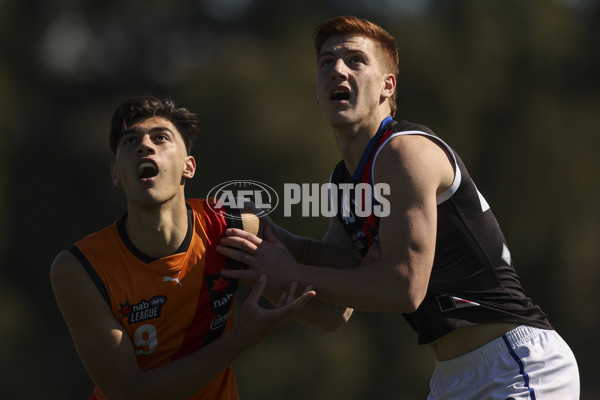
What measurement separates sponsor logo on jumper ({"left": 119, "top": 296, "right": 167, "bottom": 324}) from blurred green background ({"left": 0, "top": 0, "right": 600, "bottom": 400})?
1259cm

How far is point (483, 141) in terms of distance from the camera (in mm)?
20219

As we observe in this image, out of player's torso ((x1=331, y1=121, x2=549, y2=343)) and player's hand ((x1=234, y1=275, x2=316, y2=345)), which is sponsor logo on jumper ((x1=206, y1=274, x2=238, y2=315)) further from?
player's torso ((x1=331, y1=121, x2=549, y2=343))

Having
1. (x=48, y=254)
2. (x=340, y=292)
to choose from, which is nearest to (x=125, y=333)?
(x=340, y=292)

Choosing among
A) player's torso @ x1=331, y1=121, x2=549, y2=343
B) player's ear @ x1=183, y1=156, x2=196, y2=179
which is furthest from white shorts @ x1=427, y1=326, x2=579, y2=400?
player's ear @ x1=183, y1=156, x2=196, y2=179

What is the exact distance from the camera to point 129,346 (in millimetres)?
4676

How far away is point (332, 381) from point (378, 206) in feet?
47.2

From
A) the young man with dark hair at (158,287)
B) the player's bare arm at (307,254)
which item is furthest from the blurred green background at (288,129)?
the young man with dark hair at (158,287)

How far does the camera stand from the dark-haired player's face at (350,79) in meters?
5.01

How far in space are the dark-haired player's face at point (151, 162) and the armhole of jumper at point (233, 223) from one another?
311 millimetres

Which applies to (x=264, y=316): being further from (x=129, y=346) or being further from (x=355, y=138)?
(x=355, y=138)

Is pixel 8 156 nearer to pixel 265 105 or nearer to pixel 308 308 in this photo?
pixel 265 105

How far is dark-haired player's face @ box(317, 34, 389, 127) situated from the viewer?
5.01 meters

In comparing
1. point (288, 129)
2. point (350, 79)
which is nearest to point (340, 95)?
point (350, 79)

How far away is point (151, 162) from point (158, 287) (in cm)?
69
